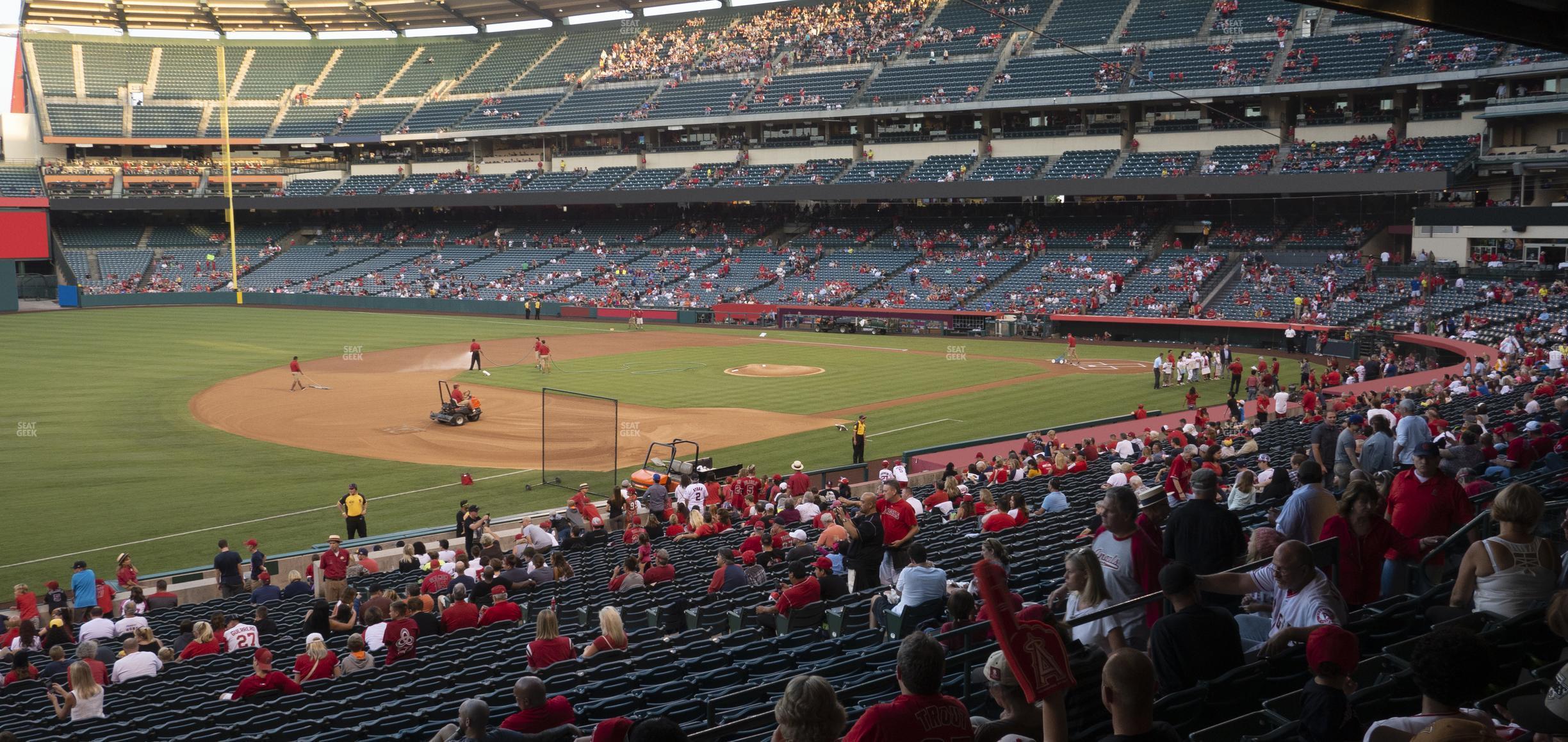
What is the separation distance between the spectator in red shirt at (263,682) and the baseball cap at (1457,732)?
922cm

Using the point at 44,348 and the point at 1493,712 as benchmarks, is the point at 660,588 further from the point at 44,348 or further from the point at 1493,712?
the point at 44,348

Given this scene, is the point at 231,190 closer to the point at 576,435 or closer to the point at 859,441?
the point at 576,435

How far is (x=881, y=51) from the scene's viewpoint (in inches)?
2916

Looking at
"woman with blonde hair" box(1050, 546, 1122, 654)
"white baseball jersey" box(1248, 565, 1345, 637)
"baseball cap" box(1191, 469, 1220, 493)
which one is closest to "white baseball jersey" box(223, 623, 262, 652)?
"woman with blonde hair" box(1050, 546, 1122, 654)

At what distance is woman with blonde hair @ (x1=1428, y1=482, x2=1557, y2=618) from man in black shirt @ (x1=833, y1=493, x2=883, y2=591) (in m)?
6.20

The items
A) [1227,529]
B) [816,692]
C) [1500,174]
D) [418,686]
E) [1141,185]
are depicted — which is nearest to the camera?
[816,692]

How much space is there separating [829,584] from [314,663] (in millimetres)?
5044

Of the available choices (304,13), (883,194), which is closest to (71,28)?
(304,13)

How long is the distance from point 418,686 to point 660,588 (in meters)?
4.05

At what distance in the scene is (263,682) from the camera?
33.2 feet

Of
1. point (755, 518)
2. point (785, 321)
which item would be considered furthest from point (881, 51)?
point (755, 518)

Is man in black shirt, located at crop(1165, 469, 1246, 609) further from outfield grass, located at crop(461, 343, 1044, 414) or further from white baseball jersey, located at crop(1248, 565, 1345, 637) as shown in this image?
outfield grass, located at crop(461, 343, 1044, 414)

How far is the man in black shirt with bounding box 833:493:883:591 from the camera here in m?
11.9

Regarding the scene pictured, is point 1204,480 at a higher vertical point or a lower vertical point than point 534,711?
higher
